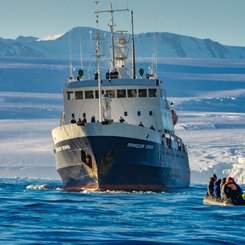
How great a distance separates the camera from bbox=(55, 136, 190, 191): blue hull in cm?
5591

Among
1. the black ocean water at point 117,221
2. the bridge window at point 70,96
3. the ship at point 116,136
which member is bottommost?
the black ocean water at point 117,221

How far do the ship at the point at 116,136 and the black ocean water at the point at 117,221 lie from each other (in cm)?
634

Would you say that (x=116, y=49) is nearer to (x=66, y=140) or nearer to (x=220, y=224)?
(x=66, y=140)

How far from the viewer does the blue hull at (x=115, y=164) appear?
5591cm

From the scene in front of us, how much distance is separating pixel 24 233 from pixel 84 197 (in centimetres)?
1825

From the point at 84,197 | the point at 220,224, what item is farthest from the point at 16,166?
the point at 220,224

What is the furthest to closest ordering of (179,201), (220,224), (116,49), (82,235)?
(116,49), (179,201), (220,224), (82,235)

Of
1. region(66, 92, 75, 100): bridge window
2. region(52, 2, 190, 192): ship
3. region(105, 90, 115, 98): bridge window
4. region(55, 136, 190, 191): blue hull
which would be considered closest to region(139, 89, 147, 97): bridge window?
region(52, 2, 190, 192): ship

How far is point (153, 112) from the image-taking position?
62219 millimetres

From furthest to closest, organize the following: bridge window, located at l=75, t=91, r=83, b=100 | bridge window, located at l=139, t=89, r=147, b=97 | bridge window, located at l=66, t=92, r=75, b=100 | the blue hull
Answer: bridge window, located at l=66, t=92, r=75, b=100
bridge window, located at l=139, t=89, r=147, b=97
bridge window, located at l=75, t=91, r=83, b=100
the blue hull

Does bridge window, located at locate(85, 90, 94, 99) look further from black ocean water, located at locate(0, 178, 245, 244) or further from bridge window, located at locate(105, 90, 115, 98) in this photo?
black ocean water, located at locate(0, 178, 245, 244)

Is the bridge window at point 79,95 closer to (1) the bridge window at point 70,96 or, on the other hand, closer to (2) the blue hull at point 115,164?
(1) the bridge window at point 70,96

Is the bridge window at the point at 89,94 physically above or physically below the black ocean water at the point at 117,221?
above

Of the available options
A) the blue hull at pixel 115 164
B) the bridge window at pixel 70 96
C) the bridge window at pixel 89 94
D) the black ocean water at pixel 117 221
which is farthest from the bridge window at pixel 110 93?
the black ocean water at pixel 117 221
